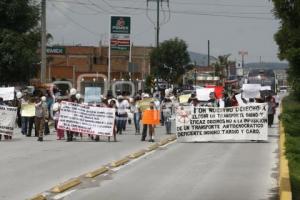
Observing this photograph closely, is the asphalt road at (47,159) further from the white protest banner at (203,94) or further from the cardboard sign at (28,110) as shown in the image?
the white protest banner at (203,94)

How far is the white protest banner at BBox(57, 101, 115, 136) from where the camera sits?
2650cm

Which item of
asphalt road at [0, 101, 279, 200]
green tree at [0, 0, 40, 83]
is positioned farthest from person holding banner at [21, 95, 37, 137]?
green tree at [0, 0, 40, 83]

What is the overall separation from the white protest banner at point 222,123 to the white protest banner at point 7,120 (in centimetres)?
601

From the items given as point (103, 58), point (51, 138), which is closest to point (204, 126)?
point (51, 138)

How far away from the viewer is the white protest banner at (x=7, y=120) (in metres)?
26.5

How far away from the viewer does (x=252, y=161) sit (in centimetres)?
1906

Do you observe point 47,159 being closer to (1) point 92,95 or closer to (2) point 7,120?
(2) point 7,120

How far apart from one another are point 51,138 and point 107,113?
2.56 meters

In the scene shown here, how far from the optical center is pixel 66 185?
13.7 m

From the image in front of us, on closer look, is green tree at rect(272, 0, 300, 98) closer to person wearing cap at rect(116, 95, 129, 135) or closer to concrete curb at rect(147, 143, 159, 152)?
concrete curb at rect(147, 143, 159, 152)

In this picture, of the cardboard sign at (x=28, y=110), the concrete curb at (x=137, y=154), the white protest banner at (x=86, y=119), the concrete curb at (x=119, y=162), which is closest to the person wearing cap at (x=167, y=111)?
the white protest banner at (x=86, y=119)

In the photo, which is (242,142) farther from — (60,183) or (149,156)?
(60,183)

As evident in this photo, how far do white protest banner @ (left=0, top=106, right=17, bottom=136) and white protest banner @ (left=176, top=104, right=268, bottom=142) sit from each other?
19.7ft

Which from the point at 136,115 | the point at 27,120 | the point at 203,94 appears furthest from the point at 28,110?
the point at 203,94
